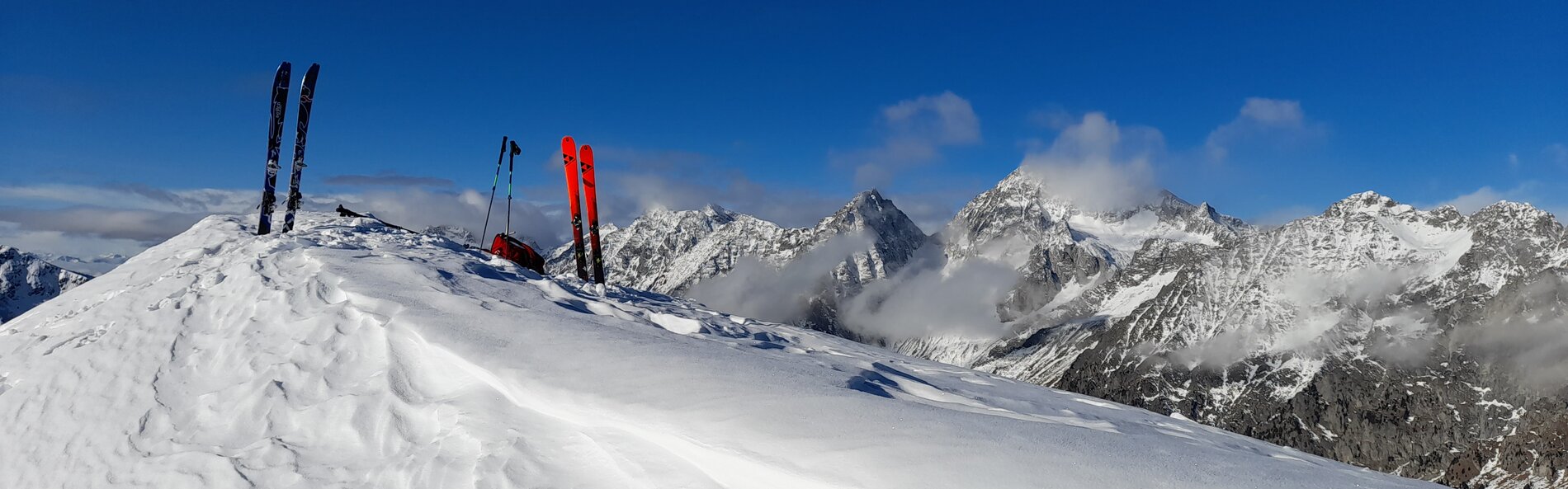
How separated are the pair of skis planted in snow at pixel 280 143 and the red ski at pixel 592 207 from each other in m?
11.4

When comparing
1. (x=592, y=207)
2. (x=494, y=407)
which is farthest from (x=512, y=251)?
(x=494, y=407)

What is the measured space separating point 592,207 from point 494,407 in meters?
26.8

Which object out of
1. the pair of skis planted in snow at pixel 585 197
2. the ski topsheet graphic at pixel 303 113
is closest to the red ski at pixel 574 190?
the pair of skis planted in snow at pixel 585 197

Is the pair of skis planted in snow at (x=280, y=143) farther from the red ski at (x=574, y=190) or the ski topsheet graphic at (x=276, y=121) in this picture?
the red ski at (x=574, y=190)

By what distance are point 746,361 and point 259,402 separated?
6699 mm

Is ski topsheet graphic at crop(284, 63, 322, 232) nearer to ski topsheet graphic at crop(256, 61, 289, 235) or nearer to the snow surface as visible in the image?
ski topsheet graphic at crop(256, 61, 289, 235)

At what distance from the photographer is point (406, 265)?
57.5ft

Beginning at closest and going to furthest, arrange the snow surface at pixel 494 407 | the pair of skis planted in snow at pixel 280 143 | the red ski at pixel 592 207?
the snow surface at pixel 494 407 → the pair of skis planted in snow at pixel 280 143 → the red ski at pixel 592 207

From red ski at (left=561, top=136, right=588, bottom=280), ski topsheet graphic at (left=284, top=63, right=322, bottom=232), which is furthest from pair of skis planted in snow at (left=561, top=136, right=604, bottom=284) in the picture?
ski topsheet graphic at (left=284, top=63, right=322, bottom=232)

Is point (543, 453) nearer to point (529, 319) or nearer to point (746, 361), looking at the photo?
point (746, 361)

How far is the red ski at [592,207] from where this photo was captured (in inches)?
1398

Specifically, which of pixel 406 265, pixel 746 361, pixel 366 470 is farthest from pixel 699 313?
pixel 366 470

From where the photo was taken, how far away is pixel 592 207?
36.2 metres

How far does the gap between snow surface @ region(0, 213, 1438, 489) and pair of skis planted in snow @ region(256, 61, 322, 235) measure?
31.3 feet
